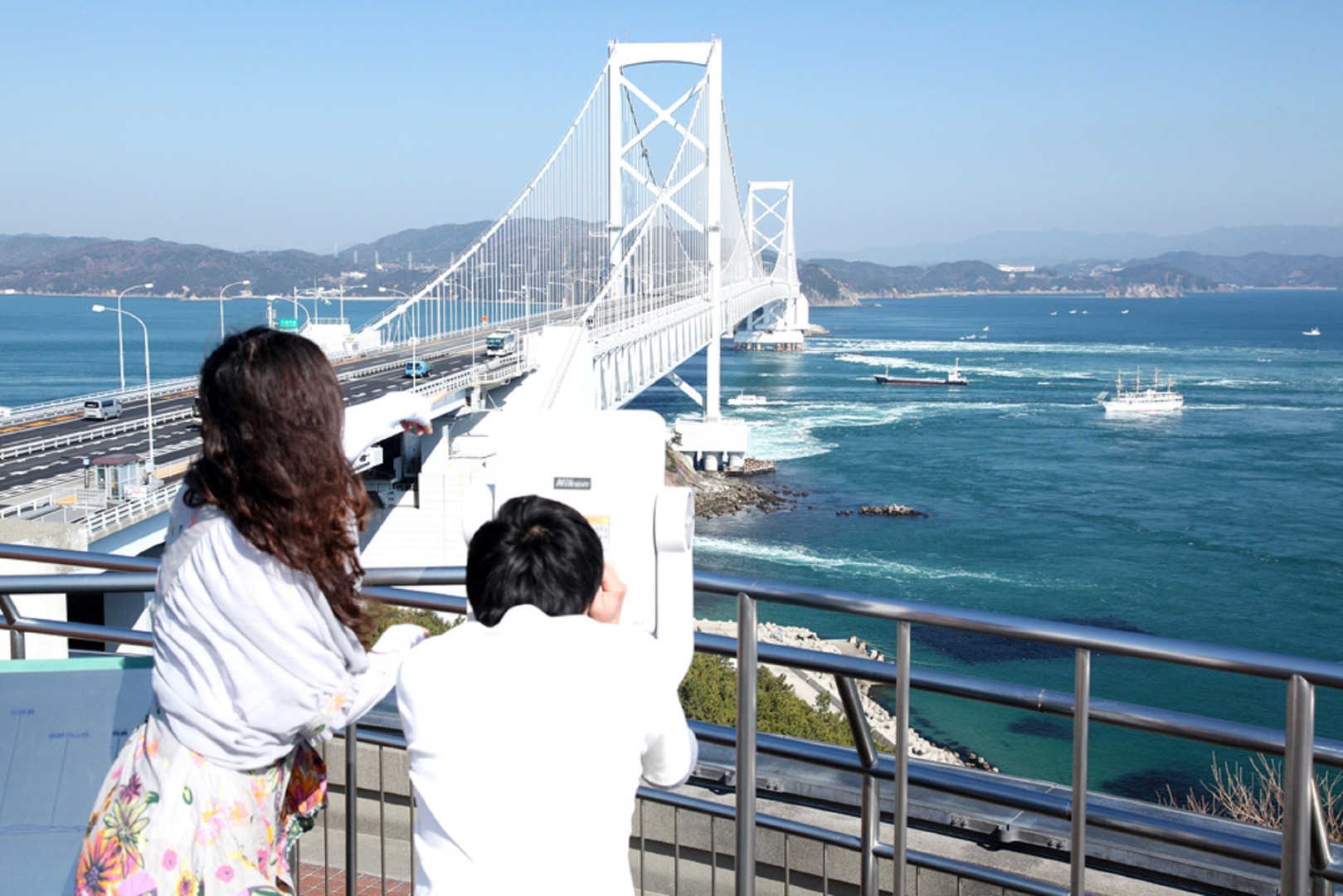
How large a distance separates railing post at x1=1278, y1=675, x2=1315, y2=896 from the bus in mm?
36332

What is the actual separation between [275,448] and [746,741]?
41.5 inches

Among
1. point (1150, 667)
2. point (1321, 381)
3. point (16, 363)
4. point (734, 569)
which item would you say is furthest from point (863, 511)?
point (16, 363)

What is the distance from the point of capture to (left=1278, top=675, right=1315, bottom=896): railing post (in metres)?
1.94

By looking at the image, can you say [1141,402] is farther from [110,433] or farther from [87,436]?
[87,436]

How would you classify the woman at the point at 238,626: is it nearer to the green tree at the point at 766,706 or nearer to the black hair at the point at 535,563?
the black hair at the point at 535,563

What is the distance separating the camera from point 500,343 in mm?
40094

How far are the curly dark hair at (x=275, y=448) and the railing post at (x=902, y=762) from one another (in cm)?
99

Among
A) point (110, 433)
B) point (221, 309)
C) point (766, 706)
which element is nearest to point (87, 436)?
point (110, 433)

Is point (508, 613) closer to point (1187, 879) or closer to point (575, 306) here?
point (1187, 879)

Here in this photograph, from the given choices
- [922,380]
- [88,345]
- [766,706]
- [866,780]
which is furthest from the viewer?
[88,345]

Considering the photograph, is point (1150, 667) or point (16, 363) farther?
point (16, 363)

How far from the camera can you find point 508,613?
63.5 inches

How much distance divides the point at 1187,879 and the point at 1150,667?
1984 cm

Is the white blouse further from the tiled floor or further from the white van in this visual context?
the white van
